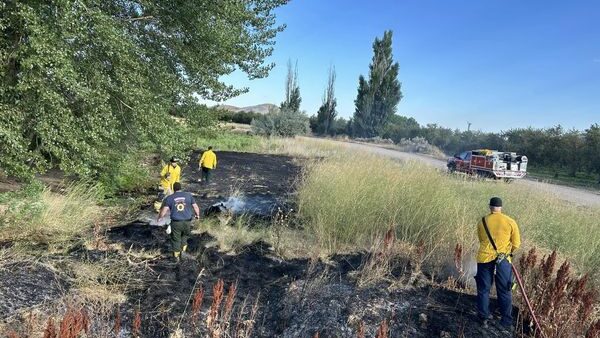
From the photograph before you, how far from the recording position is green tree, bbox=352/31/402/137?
184 ft

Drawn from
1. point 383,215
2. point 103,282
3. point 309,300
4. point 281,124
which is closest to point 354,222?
point 383,215

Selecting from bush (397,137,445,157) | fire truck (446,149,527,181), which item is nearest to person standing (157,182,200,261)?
fire truck (446,149,527,181)

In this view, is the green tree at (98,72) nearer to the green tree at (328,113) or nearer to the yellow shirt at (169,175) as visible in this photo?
the yellow shirt at (169,175)

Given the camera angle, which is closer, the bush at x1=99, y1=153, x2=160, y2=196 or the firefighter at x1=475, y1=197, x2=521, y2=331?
the firefighter at x1=475, y1=197, x2=521, y2=331

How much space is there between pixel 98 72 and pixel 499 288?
7.28 metres

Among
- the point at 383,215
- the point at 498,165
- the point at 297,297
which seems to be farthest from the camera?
the point at 498,165

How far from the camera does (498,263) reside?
5.05 m

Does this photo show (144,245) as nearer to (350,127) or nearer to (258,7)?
(258,7)

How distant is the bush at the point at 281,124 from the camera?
43.0m

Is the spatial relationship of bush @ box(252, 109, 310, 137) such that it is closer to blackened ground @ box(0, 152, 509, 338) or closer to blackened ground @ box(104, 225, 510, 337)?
blackened ground @ box(0, 152, 509, 338)

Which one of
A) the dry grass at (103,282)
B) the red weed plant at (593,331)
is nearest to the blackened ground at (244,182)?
the dry grass at (103,282)

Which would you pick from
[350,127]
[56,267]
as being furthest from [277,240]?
[350,127]

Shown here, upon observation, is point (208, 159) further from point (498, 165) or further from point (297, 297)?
point (498, 165)

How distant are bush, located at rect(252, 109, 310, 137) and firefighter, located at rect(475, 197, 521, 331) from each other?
122 feet
